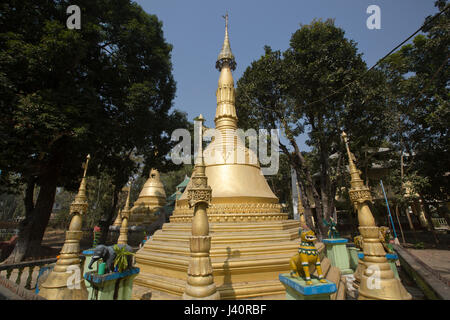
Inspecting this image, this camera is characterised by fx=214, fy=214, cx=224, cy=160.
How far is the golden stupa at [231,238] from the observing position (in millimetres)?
6141

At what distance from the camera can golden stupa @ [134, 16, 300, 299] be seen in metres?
6.14

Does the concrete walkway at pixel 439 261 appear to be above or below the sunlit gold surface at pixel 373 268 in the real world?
below

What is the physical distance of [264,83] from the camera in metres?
17.5

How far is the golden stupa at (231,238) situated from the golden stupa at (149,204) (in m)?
19.2

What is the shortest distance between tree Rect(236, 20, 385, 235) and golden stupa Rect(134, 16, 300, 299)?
7.04m

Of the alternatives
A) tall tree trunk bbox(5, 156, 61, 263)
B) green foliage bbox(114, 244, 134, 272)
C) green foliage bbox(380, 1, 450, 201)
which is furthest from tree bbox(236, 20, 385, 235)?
tall tree trunk bbox(5, 156, 61, 263)

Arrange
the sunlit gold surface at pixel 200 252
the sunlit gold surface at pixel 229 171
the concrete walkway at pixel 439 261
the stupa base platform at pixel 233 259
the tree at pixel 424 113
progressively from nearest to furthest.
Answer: the sunlit gold surface at pixel 200 252 → the stupa base platform at pixel 233 259 → the sunlit gold surface at pixel 229 171 → the concrete walkway at pixel 439 261 → the tree at pixel 424 113

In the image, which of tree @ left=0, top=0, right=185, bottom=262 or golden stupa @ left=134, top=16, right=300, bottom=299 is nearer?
golden stupa @ left=134, top=16, right=300, bottom=299

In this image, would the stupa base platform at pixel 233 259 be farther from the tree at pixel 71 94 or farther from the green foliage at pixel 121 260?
the tree at pixel 71 94

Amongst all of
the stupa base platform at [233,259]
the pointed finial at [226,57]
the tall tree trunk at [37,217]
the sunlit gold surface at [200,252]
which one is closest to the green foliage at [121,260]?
the sunlit gold surface at [200,252]

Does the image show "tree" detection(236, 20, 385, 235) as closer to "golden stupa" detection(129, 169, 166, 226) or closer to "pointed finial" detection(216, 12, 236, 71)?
"pointed finial" detection(216, 12, 236, 71)

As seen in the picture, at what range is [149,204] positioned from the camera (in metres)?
28.5

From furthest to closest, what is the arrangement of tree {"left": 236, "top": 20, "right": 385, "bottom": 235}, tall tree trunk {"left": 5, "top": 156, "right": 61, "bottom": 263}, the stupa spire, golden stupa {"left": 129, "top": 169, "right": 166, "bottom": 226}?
golden stupa {"left": 129, "top": 169, "right": 166, "bottom": 226}
tree {"left": 236, "top": 20, "right": 385, "bottom": 235}
tall tree trunk {"left": 5, "top": 156, "right": 61, "bottom": 263}
the stupa spire
